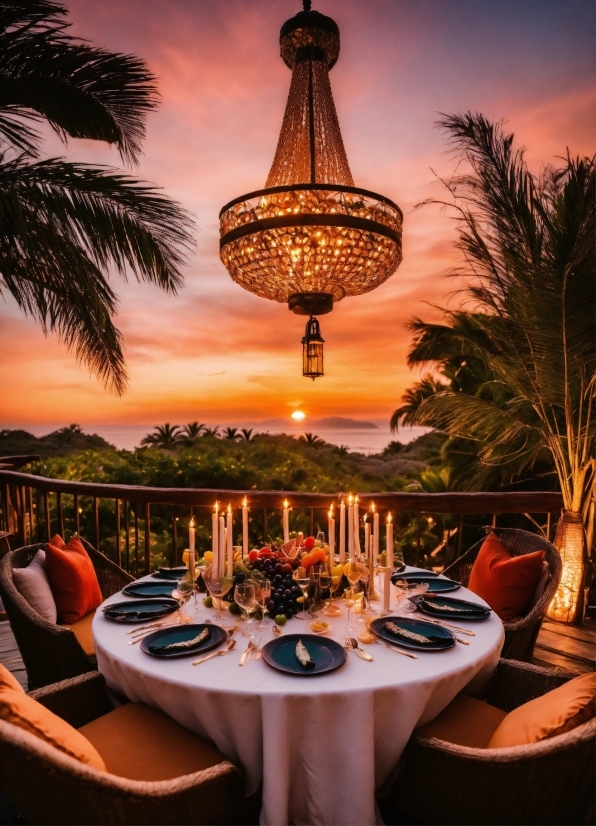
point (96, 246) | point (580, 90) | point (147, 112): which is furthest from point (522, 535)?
point (147, 112)

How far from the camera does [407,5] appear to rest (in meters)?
3.19

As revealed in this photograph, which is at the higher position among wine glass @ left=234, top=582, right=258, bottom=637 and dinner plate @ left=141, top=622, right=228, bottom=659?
wine glass @ left=234, top=582, right=258, bottom=637

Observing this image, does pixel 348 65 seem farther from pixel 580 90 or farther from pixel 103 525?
pixel 103 525

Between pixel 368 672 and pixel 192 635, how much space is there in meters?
0.68

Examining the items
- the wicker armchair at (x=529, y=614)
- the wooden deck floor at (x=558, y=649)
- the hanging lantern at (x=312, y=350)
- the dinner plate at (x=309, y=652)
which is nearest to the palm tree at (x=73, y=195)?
the hanging lantern at (x=312, y=350)

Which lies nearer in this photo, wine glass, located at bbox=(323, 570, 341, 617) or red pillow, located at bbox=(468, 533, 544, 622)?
wine glass, located at bbox=(323, 570, 341, 617)

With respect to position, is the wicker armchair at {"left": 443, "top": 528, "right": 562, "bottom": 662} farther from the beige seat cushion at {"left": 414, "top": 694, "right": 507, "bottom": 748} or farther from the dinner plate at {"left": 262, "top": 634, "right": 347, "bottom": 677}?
the dinner plate at {"left": 262, "top": 634, "right": 347, "bottom": 677}

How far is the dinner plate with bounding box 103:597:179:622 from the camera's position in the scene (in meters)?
2.03

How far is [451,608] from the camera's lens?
2104 millimetres

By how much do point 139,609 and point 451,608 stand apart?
1.37 meters

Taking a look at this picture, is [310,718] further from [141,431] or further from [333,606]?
[141,431]

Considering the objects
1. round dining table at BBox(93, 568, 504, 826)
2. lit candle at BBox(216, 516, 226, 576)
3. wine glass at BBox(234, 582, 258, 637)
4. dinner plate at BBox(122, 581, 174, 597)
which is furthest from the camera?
dinner plate at BBox(122, 581, 174, 597)

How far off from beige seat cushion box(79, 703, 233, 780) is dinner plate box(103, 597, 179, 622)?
341 mm

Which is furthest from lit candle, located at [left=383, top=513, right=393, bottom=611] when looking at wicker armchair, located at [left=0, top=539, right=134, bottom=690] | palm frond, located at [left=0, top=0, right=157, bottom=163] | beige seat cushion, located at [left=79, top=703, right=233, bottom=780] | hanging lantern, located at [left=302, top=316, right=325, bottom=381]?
palm frond, located at [left=0, top=0, right=157, bottom=163]
